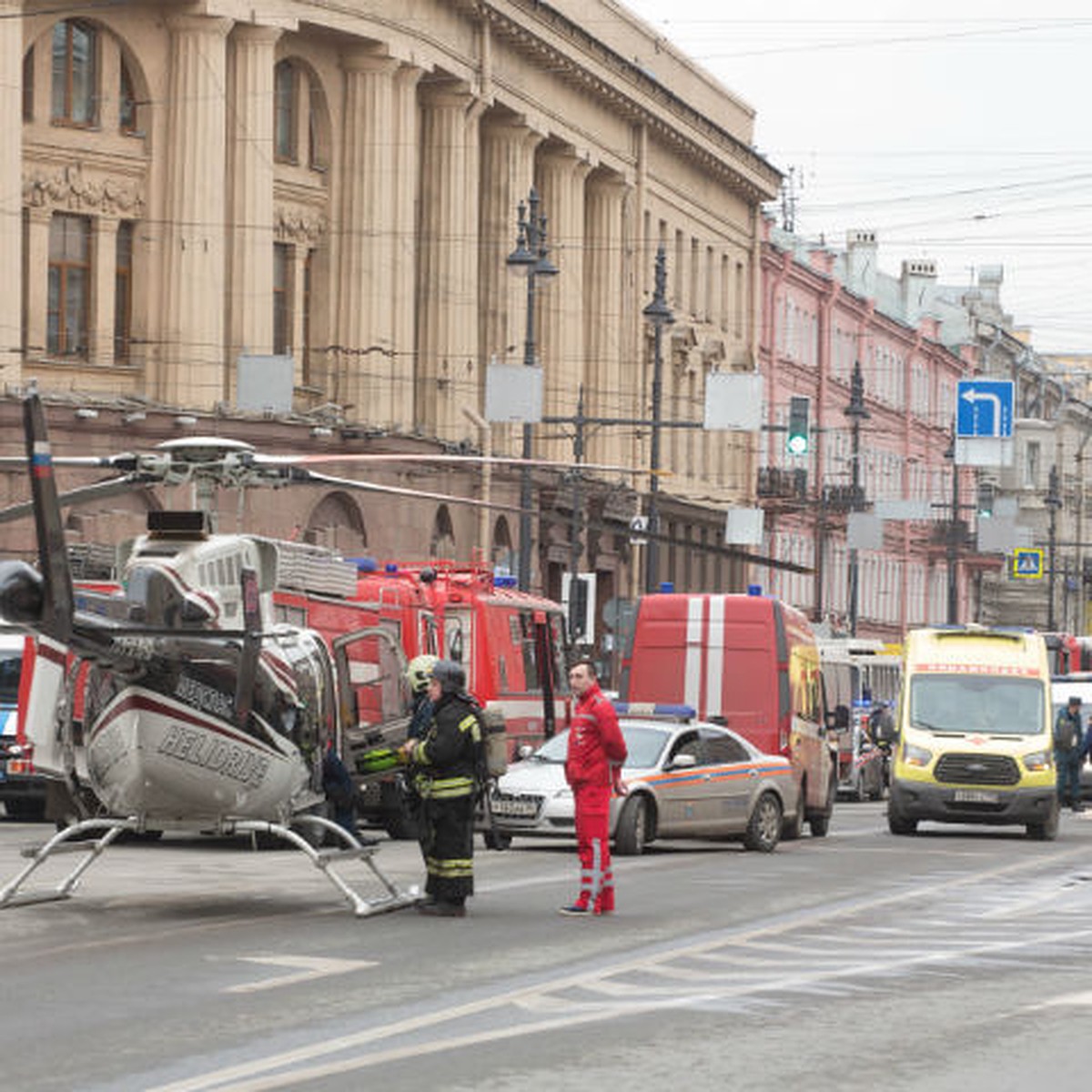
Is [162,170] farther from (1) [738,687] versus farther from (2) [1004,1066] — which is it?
(2) [1004,1066]

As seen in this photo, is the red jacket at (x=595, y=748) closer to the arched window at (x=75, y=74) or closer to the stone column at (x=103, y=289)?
the stone column at (x=103, y=289)

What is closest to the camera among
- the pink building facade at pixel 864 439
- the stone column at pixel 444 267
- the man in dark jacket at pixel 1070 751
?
the man in dark jacket at pixel 1070 751

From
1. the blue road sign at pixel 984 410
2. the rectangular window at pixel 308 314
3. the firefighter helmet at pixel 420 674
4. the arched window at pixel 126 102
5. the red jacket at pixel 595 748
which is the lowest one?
the red jacket at pixel 595 748

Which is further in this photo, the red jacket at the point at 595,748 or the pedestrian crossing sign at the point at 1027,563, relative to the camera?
the pedestrian crossing sign at the point at 1027,563

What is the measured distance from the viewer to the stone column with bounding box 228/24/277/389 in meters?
54.0

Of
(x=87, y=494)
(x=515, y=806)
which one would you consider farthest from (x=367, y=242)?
(x=87, y=494)

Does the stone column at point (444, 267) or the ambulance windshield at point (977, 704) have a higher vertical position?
the stone column at point (444, 267)

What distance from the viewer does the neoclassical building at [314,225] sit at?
5225 cm

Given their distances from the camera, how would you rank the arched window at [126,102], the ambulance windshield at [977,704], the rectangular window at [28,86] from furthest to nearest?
the arched window at [126,102]
the rectangular window at [28,86]
the ambulance windshield at [977,704]

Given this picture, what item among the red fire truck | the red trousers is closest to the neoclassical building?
the red fire truck

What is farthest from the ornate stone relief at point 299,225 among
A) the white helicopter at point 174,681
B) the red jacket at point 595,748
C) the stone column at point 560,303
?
the white helicopter at point 174,681

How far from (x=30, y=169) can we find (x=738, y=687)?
20982 mm

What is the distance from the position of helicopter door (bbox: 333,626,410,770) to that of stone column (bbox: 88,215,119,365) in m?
25.1

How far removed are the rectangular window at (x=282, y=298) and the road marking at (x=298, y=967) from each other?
4066 centimetres
